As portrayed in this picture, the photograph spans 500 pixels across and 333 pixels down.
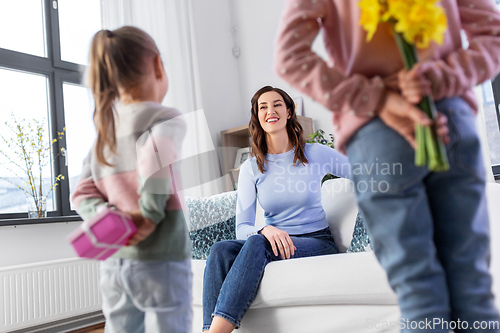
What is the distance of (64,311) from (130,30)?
1.97 m

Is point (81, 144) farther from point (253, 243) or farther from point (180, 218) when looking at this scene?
point (253, 243)

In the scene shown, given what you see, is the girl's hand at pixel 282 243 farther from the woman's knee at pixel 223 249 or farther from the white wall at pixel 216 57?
the white wall at pixel 216 57

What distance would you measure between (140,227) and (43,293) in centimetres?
190

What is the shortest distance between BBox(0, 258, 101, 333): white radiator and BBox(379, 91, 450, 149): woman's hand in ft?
5.78

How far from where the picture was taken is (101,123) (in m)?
0.40

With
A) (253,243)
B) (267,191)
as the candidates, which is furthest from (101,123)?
(267,191)

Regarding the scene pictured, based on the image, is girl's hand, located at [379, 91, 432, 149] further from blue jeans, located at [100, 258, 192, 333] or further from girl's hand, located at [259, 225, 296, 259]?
girl's hand, located at [259, 225, 296, 259]

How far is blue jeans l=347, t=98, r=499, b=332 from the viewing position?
0.36 m

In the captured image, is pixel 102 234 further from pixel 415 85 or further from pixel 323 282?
pixel 323 282

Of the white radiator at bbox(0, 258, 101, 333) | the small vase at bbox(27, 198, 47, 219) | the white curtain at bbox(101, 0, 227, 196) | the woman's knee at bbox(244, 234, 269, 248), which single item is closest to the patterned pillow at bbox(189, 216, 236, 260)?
the woman's knee at bbox(244, 234, 269, 248)

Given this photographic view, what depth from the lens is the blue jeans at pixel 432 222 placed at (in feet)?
1.18

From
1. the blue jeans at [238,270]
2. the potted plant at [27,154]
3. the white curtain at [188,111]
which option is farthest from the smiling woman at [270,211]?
the potted plant at [27,154]

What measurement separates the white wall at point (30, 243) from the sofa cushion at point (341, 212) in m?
1.34

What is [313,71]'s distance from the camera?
0.37 metres
